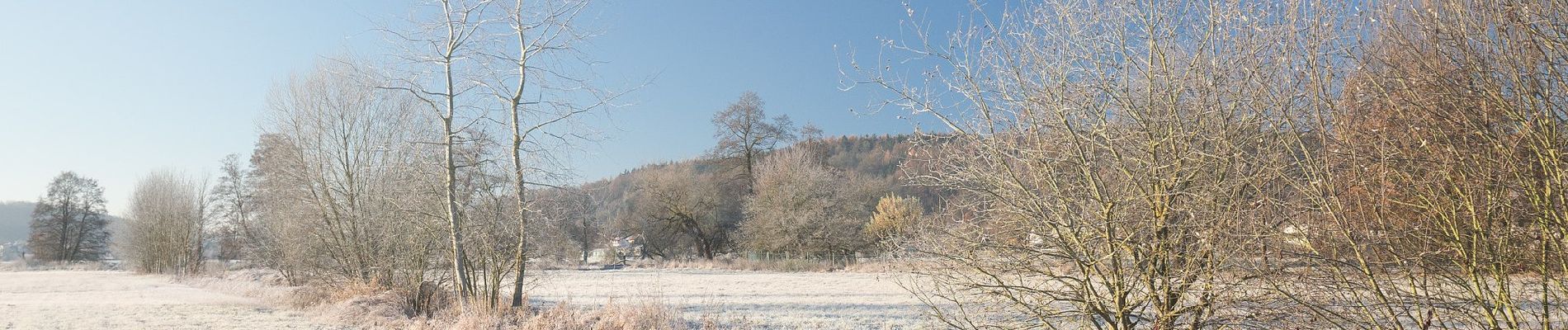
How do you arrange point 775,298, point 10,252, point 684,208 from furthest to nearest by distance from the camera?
point 10,252 → point 684,208 → point 775,298

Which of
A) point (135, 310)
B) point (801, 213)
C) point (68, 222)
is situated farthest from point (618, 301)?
point (68, 222)

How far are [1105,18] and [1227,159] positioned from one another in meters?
1.30

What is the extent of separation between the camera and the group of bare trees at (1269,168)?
3.81 metres

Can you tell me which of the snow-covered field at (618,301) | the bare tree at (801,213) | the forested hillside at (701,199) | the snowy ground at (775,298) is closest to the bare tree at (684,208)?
the forested hillside at (701,199)

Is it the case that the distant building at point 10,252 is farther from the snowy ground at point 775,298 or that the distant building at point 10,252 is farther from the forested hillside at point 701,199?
the snowy ground at point 775,298

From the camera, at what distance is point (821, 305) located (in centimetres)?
1402

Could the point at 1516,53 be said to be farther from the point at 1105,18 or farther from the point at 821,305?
the point at 821,305

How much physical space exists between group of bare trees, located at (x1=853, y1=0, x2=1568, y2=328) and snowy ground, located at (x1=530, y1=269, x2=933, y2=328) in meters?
1.33

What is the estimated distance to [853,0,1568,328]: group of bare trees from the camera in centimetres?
381

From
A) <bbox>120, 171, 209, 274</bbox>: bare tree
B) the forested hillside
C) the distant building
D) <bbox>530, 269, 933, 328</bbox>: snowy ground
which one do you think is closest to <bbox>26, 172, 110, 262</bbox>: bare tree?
<bbox>120, 171, 209, 274</bbox>: bare tree

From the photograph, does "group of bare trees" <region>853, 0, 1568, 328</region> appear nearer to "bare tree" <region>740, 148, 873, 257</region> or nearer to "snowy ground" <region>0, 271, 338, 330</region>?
"snowy ground" <region>0, 271, 338, 330</region>

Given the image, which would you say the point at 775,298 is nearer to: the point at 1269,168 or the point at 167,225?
the point at 1269,168

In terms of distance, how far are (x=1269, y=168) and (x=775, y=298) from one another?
1243 cm

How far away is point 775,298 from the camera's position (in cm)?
1630
